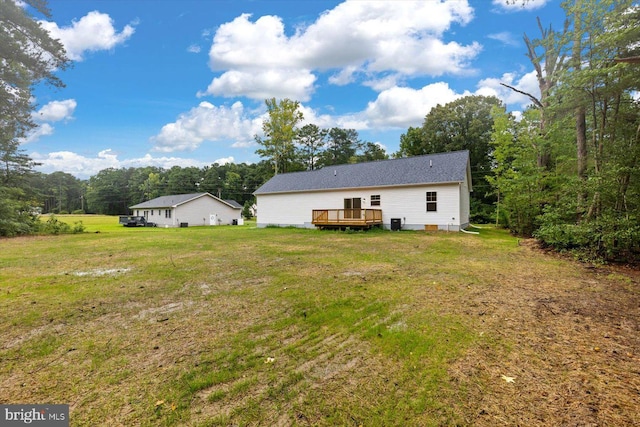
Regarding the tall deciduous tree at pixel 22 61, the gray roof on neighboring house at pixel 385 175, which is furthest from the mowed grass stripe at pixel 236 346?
the gray roof on neighboring house at pixel 385 175

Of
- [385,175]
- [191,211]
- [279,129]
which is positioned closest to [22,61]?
[385,175]

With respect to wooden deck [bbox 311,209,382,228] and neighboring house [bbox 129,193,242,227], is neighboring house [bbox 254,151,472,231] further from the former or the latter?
neighboring house [bbox 129,193,242,227]

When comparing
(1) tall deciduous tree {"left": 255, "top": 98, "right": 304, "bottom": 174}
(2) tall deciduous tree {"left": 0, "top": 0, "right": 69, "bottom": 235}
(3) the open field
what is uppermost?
(1) tall deciduous tree {"left": 255, "top": 98, "right": 304, "bottom": 174}

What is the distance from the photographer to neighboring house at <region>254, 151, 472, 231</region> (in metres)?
15.8

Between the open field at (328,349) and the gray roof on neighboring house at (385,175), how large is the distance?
10.7 meters

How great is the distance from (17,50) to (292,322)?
15600 mm

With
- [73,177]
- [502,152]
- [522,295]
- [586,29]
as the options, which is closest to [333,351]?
[522,295]

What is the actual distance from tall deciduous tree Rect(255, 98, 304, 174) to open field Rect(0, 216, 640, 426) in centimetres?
2711

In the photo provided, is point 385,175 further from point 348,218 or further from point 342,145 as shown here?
point 342,145

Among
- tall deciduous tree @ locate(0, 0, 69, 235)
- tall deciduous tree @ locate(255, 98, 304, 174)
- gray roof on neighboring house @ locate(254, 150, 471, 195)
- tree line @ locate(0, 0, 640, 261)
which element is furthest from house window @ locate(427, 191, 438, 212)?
tall deciduous tree @ locate(255, 98, 304, 174)

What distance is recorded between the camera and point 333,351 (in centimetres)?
293

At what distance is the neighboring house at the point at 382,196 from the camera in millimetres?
15781

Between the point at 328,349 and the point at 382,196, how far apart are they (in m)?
15.2

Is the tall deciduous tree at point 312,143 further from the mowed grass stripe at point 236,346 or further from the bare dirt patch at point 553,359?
the bare dirt patch at point 553,359
